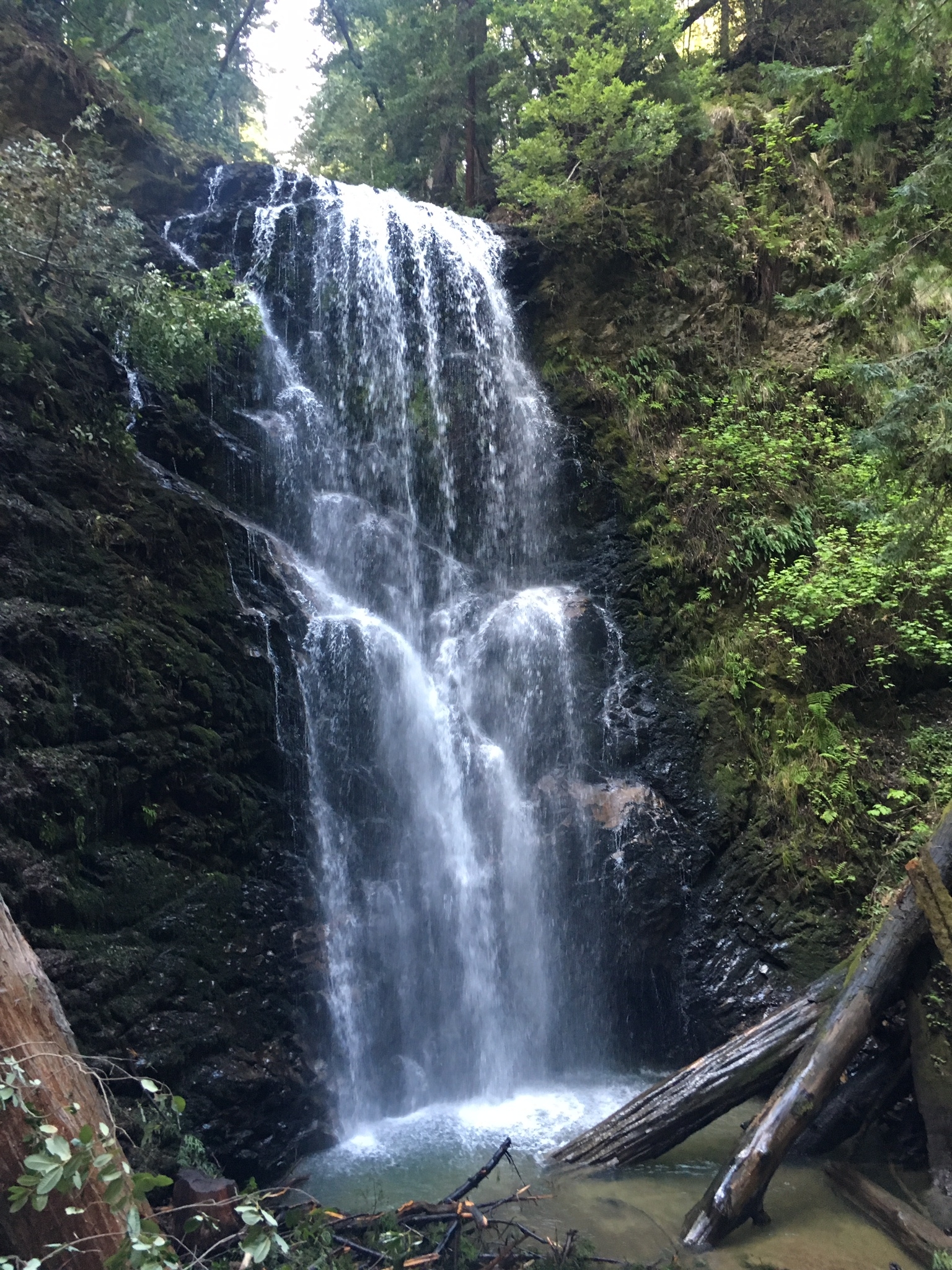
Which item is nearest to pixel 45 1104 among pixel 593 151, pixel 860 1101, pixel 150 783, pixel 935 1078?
pixel 150 783

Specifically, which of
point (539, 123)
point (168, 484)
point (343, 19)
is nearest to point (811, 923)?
point (168, 484)

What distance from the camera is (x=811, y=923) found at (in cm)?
732

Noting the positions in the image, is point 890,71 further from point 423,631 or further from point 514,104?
point 514,104

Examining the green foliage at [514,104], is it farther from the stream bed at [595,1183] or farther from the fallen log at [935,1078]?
the stream bed at [595,1183]

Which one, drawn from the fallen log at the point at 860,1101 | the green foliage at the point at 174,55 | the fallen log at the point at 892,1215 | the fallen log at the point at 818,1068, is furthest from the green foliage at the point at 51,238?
the fallen log at the point at 892,1215

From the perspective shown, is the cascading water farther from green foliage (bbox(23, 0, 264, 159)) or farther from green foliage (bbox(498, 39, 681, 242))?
green foliage (bbox(23, 0, 264, 159))

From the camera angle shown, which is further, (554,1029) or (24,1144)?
(554,1029)

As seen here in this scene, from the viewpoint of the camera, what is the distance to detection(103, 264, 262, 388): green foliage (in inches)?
337

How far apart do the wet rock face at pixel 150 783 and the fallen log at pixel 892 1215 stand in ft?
12.0

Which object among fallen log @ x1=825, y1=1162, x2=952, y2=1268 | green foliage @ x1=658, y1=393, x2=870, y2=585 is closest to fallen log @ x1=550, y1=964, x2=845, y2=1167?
fallen log @ x1=825, y1=1162, x2=952, y2=1268

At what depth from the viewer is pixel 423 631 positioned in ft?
32.1

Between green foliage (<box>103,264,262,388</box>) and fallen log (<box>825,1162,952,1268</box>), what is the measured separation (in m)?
9.05

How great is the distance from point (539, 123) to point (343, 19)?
24.1ft

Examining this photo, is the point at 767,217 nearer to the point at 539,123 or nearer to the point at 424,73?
the point at 539,123
